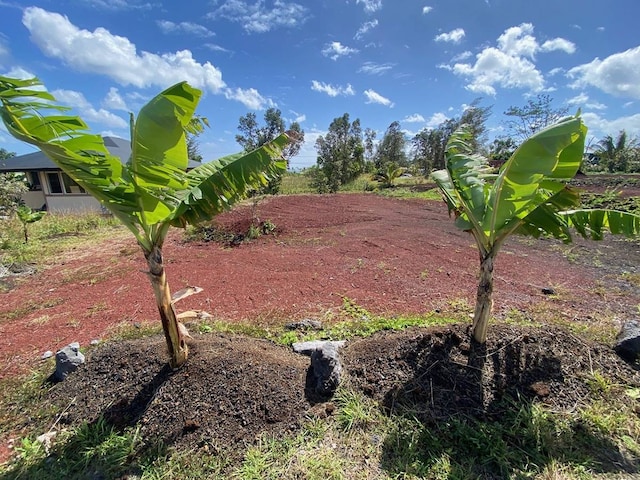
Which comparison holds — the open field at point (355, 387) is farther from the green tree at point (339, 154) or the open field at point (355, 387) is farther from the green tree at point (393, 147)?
the green tree at point (393, 147)

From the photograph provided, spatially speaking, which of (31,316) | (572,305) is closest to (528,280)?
(572,305)

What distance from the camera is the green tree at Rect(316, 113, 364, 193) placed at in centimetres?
2327

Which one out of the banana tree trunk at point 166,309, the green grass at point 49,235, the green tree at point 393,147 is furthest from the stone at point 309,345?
the green tree at point 393,147

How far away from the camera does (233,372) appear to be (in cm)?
270

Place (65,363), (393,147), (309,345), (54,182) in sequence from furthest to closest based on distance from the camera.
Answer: (393,147) → (54,182) → (309,345) → (65,363)

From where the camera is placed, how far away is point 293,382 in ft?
8.84

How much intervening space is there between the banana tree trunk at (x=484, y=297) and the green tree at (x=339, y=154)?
68.0ft

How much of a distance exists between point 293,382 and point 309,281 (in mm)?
2948

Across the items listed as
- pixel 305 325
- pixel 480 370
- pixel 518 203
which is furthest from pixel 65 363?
pixel 518 203

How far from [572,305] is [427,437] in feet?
12.7

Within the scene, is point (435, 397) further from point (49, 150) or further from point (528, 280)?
point (528, 280)

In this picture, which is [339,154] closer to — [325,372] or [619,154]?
[325,372]

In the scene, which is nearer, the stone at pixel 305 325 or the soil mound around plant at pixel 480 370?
the soil mound around plant at pixel 480 370

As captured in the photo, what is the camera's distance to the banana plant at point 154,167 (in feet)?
5.91
